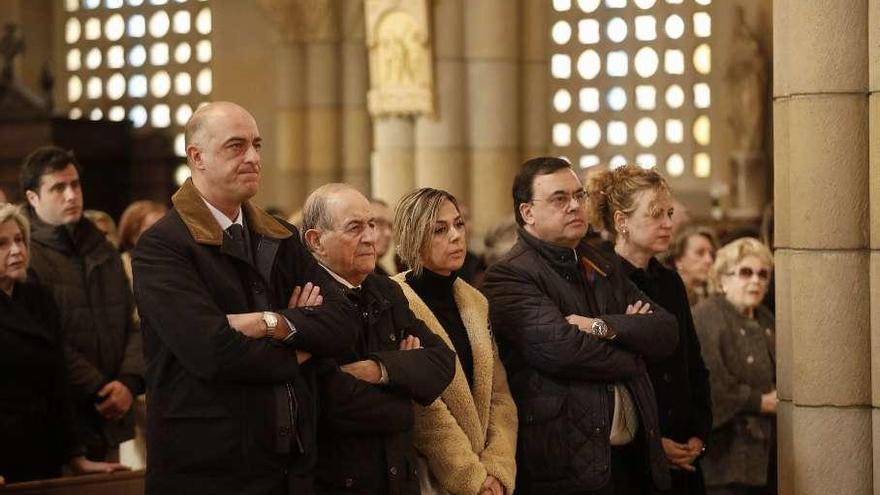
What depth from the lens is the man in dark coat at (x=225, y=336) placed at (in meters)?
4.69

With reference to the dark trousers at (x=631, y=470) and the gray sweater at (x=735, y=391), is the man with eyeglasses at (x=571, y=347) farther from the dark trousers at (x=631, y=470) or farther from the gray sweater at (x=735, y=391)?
the gray sweater at (x=735, y=391)

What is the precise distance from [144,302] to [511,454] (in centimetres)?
143

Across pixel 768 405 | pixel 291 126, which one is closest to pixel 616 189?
pixel 768 405

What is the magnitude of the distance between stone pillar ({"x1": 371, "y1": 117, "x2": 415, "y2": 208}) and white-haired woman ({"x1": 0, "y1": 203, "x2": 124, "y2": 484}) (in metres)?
6.73

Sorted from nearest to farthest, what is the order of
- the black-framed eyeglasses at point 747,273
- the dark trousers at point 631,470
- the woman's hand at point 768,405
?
the dark trousers at point 631,470, the woman's hand at point 768,405, the black-framed eyeglasses at point 747,273

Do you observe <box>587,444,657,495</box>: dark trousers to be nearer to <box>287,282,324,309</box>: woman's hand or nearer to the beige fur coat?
the beige fur coat

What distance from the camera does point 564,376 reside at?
18.7ft

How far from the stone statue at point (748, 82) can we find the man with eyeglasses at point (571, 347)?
733cm

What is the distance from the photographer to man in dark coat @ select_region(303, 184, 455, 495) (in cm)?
501

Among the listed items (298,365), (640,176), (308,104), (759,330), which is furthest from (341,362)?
(308,104)

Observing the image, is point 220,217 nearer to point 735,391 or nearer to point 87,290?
point 87,290

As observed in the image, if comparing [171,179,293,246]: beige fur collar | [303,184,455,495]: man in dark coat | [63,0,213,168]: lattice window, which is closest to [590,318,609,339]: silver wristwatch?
[303,184,455,495]: man in dark coat

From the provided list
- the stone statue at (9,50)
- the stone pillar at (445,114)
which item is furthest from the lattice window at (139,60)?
the stone pillar at (445,114)

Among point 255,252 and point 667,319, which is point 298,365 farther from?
point 667,319
